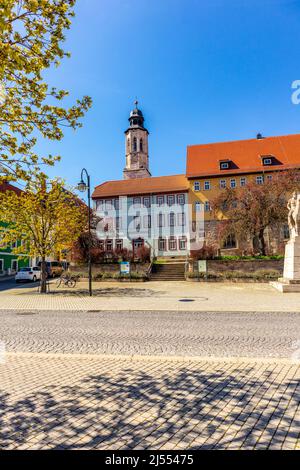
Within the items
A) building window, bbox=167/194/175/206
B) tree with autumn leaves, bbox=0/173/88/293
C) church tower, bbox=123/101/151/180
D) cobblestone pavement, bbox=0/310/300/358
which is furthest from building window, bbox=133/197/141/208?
cobblestone pavement, bbox=0/310/300/358

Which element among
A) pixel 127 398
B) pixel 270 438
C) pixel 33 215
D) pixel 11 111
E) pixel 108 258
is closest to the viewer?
pixel 270 438

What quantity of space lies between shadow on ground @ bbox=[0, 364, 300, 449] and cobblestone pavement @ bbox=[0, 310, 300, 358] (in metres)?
1.69

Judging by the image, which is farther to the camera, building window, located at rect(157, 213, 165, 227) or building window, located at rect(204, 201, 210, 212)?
building window, located at rect(157, 213, 165, 227)

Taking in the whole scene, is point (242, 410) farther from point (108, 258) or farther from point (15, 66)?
point (108, 258)

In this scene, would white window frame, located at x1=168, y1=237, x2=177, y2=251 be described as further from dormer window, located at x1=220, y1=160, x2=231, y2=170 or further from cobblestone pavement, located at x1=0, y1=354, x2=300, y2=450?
cobblestone pavement, located at x1=0, y1=354, x2=300, y2=450

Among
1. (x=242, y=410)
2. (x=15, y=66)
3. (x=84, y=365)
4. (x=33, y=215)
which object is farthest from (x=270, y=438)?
(x=33, y=215)

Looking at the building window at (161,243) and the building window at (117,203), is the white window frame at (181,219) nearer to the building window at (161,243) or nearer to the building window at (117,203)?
the building window at (161,243)

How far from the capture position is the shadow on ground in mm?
3166

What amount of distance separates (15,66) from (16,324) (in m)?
8.23

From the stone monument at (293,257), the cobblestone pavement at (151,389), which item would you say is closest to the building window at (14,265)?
the stone monument at (293,257)

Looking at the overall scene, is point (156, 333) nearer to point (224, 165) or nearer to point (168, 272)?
point (168, 272)

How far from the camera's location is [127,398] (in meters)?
4.18

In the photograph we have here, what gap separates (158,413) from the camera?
3742mm

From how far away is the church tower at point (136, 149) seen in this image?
7231 cm
